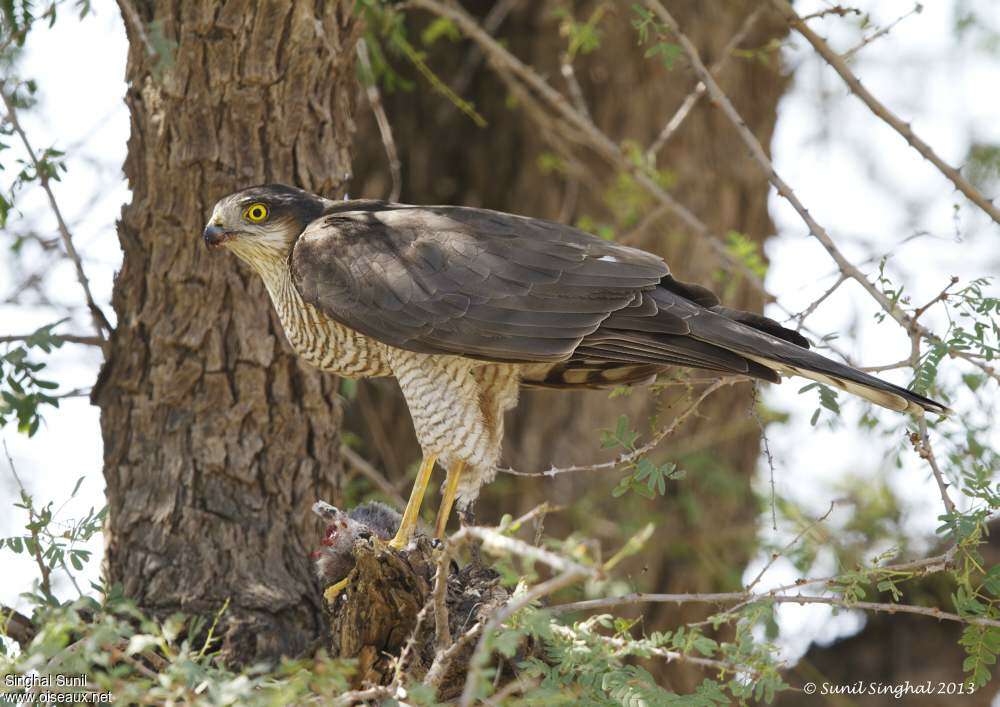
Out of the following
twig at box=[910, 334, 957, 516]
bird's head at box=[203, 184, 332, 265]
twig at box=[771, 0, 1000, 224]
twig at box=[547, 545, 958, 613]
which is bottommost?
twig at box=[547, 545, 958, 613]

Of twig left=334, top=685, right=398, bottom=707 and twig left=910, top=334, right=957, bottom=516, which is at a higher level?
twig left=910, top=334, right=957, bottom=516

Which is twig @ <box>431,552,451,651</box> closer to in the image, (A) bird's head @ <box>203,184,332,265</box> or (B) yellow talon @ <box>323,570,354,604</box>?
(B) yellow talon @ <box>323,570,354,604</box>

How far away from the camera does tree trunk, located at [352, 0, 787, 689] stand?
6.95 m

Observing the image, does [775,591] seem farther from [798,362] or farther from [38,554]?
[38,554]

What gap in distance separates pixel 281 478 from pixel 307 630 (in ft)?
2.00

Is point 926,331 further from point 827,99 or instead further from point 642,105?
point 827,99

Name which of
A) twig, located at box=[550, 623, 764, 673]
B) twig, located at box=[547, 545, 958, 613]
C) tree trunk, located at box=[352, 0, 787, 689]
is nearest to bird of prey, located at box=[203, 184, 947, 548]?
twig, located at box=[547, 545, 958, 613]

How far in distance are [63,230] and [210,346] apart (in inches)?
29.3

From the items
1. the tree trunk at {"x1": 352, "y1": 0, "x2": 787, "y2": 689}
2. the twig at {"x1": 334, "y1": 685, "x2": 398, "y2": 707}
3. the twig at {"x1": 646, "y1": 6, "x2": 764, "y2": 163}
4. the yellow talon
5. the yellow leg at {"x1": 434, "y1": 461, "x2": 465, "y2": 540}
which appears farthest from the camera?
the tree trunk at {"x1": 352, "y1": 0, "x2": 787, "y2": 689}

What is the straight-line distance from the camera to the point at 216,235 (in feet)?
14.0

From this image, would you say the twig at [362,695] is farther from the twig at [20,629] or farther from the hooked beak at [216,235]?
the hooked beak at [216,235]

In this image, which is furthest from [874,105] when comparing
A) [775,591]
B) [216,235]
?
[216,235]

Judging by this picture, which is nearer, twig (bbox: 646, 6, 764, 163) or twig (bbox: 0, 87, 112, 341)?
twig (bbox: 0, 87, 112, 341)

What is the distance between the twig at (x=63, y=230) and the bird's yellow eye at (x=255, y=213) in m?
0.76
